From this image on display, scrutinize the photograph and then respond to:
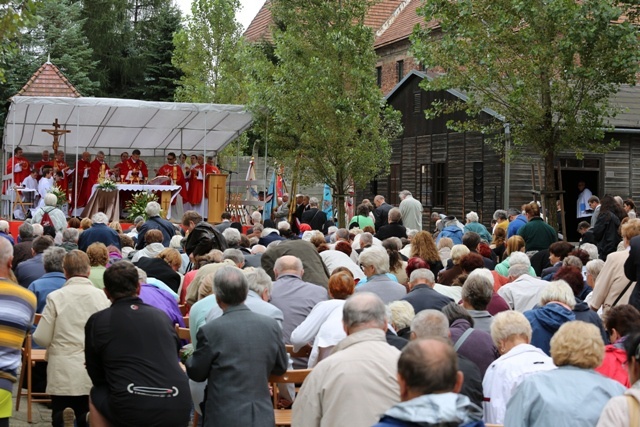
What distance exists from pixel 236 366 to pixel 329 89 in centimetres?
1919

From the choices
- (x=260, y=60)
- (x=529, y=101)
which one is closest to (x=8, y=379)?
(x=529, y=101)

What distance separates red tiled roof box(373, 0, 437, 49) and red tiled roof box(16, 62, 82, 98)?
52.7 ft

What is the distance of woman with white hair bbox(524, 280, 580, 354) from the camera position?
750cm

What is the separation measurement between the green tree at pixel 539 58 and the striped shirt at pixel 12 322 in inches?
565

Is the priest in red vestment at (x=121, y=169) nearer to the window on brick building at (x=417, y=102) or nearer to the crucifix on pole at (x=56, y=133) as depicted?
the crucifix on pole at (x=56, y=133)

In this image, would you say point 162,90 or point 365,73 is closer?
point 365,73

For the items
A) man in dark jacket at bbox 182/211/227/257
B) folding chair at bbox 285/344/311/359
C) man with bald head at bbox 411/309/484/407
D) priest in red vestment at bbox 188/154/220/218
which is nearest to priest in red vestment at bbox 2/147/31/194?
priest in red vestment at bbox 188/154/220/218

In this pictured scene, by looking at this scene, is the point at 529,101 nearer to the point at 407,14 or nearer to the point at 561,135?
the point at 561,135

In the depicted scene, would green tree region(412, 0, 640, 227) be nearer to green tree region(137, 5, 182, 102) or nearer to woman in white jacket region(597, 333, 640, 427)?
woman in white jacket region(597, 333, 640, 427)

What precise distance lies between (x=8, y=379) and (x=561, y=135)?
15735 millimetres

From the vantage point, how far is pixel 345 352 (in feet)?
17.9

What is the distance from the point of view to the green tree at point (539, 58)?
19.2 metres

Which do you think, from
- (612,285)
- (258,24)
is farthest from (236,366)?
(258,24)

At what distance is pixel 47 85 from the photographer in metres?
35.7
